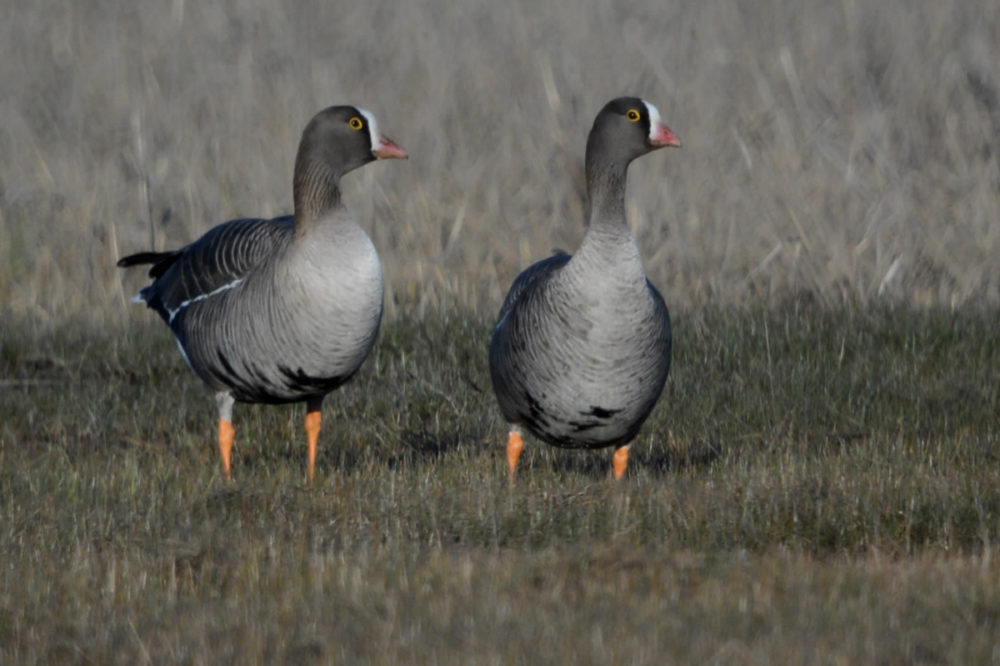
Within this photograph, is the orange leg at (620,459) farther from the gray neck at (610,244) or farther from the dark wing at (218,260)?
the dark wing at (218,260)

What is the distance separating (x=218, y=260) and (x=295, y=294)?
1.05 meters

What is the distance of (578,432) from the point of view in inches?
275

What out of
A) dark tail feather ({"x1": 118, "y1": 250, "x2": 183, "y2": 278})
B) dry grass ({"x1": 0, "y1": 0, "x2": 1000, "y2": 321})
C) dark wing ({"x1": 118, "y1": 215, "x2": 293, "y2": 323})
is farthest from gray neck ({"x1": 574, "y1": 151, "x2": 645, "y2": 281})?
dry grass ({"x1": 0, "y1": 0, "x2": 1000, "y2": 321})

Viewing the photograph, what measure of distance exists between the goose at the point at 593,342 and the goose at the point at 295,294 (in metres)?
0.83


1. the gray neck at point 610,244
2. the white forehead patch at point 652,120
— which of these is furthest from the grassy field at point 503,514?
the white forehead patch at point 652,120

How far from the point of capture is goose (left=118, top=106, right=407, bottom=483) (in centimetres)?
731

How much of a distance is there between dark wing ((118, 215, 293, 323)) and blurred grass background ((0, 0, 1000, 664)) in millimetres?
896

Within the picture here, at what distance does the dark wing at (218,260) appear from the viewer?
8070 mm

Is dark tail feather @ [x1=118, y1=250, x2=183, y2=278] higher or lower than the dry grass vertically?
lower

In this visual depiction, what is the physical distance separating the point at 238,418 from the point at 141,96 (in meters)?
5.37

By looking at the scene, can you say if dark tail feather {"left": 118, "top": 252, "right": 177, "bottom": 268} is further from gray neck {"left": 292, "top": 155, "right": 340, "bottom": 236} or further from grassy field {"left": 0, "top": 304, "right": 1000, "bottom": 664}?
gray neck {"left": 292, "top": 155, "right": 340, "bottom": 236}

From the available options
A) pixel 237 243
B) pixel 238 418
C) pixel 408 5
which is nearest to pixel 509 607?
pixel 237 243

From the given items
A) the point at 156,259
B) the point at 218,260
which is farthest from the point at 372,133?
the point at 156,259

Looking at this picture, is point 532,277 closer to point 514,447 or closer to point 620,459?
point 514,447
